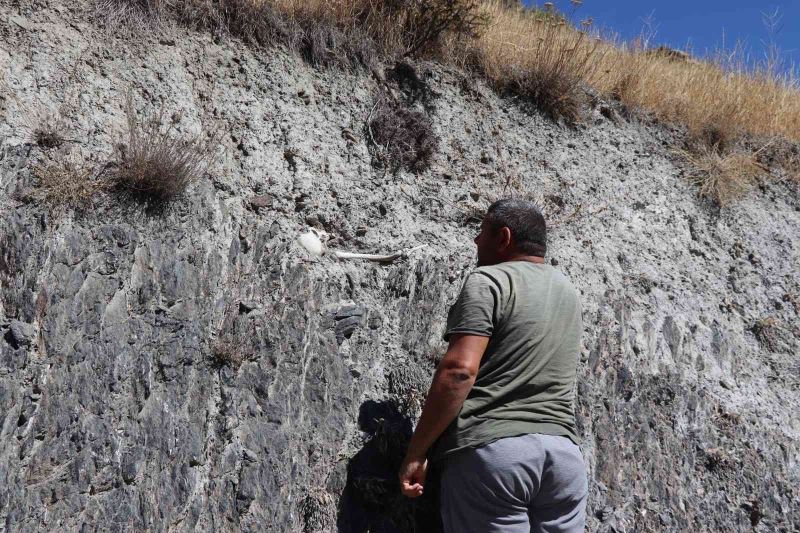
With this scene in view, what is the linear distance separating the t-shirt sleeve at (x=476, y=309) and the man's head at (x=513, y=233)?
0.32m

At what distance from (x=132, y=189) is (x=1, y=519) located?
1.84 m

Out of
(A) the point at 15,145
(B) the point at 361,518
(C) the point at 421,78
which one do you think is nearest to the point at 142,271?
(A) the point at 15,145

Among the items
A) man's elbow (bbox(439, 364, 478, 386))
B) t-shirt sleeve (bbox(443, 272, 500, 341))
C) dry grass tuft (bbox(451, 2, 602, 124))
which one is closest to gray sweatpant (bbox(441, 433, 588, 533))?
man's elbow (bbox(439, 364, 478, 386))

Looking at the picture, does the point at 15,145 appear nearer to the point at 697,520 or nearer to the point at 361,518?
the point at 361,518

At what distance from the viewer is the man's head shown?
10.9 ft

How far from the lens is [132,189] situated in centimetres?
405

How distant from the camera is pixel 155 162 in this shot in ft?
13.2

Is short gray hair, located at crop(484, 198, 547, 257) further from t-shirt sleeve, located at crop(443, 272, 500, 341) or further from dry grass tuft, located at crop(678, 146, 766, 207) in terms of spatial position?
dry grass tuft, located at crop(678, 146, 766, 207)

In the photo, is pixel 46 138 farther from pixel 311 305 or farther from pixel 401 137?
pixel 401 137

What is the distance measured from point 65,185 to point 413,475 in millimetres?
2454

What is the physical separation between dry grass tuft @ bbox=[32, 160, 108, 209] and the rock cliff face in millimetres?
56

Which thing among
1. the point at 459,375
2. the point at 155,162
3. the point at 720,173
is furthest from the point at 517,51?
the point at 459,375

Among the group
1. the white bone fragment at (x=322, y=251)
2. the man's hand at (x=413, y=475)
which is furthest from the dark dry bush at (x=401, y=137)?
the man's hand at (x=413, y=475)

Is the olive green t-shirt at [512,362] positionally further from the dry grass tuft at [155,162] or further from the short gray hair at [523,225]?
the dry grass tuft at [155,162]
